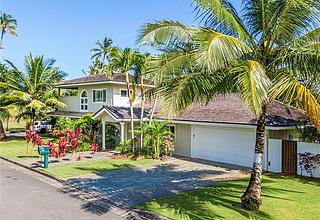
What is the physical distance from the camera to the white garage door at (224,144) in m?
18.9

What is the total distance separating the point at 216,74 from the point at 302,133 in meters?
9.58

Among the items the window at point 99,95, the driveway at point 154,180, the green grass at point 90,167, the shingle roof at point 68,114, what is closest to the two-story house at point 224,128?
the driveway at point 154,180

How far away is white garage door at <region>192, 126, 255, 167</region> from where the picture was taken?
18862 mm

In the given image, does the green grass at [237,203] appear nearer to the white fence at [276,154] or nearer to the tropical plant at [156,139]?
the white fence at [276,154]

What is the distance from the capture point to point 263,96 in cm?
793

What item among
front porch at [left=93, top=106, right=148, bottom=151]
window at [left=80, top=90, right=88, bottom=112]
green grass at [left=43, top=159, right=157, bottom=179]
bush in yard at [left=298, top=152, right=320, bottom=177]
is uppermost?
window at [left=80, top=90, right=88, bottom=112]

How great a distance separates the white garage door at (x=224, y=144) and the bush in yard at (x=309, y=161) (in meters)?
3.39

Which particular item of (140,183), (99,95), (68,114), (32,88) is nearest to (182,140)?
(140,183)

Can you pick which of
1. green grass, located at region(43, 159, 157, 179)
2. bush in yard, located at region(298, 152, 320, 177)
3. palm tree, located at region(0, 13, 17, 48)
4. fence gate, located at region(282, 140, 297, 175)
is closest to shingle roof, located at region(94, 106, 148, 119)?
green grass, located at region(43, 159, 157, 179)

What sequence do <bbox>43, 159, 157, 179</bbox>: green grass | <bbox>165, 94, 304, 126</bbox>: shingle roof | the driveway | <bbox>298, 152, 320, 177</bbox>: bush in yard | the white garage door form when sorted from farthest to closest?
the white garage door < <bbox>165, 94, 304, 126</bbox>: shingle roof < <bbox>43, 159, 157, 179</bbox>: green grass < <bbox>298, 152, 320, 177</bbox>: bush in yard < the driveway

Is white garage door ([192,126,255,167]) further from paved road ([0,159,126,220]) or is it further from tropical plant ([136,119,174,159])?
paved road ([0,159,126,220])

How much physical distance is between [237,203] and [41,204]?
22.8ft

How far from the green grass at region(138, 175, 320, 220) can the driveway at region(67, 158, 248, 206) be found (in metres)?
1.03

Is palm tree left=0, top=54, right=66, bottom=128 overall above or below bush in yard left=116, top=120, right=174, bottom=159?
above
